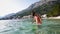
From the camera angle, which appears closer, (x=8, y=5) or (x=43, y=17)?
(x=8, y=5)

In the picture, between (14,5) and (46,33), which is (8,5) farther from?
(46,33)

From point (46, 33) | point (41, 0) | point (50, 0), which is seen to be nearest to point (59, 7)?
point (50, 0)

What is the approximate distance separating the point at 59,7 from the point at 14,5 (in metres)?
2.08

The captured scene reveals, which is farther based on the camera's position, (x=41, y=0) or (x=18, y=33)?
(x=41, y=0)

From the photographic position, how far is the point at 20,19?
606 cm

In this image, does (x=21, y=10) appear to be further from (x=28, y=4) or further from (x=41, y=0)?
(x=41, y=0)

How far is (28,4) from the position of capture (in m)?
6.00

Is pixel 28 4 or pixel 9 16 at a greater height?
pixel 28 4

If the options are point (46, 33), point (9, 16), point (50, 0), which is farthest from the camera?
point (50, 0)

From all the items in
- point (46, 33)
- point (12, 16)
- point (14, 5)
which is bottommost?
point (46, 33)

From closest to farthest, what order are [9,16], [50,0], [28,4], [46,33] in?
[46,33] < [9,16] < [28,4] < [50,0]

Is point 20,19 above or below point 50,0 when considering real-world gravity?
below

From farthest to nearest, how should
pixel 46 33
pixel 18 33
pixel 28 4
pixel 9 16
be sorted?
1. pixel 28 4
2. pixel 9 16
3. pixel 18 33
4. pixel 46 33

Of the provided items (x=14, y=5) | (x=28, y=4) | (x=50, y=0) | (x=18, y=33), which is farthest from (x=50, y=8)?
(x=18, y=33)
